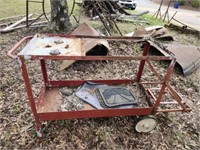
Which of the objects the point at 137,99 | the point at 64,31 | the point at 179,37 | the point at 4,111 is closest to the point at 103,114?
the point at 137,99

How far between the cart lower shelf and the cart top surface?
2.13ft

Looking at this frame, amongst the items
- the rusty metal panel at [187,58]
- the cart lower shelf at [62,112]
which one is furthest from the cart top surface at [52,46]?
the rusty metal panel at [187,58]

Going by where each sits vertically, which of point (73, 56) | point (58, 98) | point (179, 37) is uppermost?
point (73, 56)

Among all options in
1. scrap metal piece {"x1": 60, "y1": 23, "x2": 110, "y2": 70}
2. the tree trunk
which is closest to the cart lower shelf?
scrap metal piece {"x1": 60, "y1": 23, "x2": 110, "y2": 70}

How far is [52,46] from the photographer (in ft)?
6.79

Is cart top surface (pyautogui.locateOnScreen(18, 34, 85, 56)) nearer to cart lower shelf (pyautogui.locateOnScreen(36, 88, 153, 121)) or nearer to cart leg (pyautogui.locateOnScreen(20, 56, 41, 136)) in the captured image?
cart leg (pyautogui.locateOnScreen(20, 56, 41, 136))

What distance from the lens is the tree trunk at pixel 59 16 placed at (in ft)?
14.7

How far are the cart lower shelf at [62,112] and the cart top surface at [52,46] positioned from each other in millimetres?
651

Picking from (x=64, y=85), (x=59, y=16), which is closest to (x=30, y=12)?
(x=59, y=16)

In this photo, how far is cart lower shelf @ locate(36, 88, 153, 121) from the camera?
7.04 feet

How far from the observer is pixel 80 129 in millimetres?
2406

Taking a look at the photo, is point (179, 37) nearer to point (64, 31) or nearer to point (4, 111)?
point (64, 31)

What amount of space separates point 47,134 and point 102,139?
2.11ft

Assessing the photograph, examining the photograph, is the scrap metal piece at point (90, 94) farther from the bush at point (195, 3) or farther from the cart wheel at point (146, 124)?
the bush at point (195, 3)
